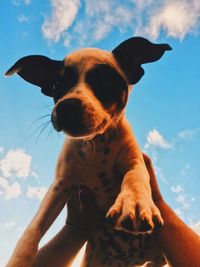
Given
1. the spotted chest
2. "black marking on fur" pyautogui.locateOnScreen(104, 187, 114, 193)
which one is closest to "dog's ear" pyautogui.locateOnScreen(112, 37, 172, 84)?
"black marking on fur" pyautogui.locateOnScreen(104, 187, 114, 193)

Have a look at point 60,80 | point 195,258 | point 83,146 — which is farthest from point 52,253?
point 60,80

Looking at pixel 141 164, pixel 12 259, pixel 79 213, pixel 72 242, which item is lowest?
pixel 12 259

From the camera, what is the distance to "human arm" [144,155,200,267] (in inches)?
134

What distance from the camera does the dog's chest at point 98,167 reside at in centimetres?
362

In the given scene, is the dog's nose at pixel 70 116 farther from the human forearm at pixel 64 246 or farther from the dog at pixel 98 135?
the human forearm at pixel 64 246

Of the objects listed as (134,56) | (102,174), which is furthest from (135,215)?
(134,56)

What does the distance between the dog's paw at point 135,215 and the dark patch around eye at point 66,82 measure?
1.22m

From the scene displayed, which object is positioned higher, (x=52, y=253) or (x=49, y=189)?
(x=49, y=189)

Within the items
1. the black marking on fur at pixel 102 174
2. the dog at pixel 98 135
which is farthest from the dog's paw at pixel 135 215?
the black marking on fur at pixel 102 174

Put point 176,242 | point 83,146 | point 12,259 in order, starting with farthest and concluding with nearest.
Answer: point 83,146
point 176,242
point 12,259

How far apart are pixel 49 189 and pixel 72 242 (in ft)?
2.24

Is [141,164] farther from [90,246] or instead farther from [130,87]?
[90,246]

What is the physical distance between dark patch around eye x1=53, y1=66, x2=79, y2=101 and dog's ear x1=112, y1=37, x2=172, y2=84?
20.5 inches

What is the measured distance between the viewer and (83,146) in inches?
146
